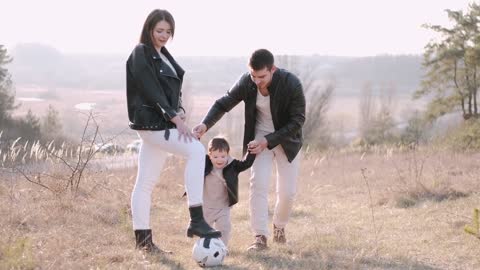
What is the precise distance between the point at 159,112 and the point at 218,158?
2.44ft

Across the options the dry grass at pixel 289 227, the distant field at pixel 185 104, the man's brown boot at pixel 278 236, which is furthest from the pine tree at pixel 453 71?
the man's brown boot at pixel 278 236

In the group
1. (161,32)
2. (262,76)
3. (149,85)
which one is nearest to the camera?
(149,85)

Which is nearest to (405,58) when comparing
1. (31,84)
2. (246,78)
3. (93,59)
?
(93,59)

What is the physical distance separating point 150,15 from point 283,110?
1.37 meters

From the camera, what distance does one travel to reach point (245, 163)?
541cm

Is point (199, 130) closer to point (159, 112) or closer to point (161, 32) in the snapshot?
point (159, 112)

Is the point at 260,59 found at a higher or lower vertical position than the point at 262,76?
higher

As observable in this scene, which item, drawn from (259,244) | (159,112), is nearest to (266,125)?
(259,244)

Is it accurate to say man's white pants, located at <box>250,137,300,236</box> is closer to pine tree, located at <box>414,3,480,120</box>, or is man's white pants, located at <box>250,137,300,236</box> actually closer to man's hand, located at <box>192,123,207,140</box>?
man's hand, located at <box>192,123,207,140</box>

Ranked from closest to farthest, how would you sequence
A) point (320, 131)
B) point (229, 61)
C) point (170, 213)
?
point (170, 213)
point (320, 131)
point (229, 61)

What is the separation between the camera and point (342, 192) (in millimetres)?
10719

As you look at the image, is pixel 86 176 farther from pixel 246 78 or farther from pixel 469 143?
pixel 469 143

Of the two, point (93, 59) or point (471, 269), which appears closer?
point (471, 269)

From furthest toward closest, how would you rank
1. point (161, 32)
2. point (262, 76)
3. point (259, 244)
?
point (259, 244)
point (262, 76)
point (161, 32)
